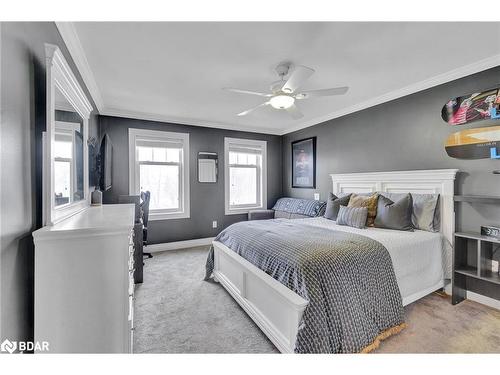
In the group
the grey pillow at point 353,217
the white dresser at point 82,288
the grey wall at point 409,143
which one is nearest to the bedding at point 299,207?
the grey wall at point 409,143

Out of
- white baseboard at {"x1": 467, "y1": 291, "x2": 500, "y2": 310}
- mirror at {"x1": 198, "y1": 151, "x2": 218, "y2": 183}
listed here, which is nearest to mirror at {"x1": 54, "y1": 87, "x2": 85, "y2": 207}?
mirror at {"x1": 198, "y1": 151, "x2": 218, "y2": 183}

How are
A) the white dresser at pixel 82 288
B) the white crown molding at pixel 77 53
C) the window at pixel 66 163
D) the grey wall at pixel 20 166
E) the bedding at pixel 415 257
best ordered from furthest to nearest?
1. the bedding at pixel 415 257
2. the white crown molding at pixel 77 53
3. the window at pixel 66 163
4. the white dresser at pixel 82 288
5. the grey wall at pixel 20 166

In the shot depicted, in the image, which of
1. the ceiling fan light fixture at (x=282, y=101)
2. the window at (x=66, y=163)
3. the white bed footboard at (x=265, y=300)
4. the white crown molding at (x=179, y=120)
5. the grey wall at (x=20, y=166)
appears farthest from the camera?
the white crown molding at (x=179, y=120)

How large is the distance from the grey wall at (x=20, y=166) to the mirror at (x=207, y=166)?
10.3 feet

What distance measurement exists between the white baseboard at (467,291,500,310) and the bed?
228 millimetres

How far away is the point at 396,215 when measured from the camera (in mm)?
2539

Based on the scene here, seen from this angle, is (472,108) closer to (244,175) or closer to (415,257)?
(415,257)

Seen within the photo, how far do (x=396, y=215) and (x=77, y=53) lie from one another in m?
3.53

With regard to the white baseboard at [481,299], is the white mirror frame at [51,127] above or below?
above

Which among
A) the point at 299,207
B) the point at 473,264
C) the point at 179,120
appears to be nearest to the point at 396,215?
the point at 473,264

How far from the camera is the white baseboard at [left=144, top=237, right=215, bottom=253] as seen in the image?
160 inches

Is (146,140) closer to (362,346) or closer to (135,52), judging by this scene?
(135,52)

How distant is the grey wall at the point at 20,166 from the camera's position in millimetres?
954

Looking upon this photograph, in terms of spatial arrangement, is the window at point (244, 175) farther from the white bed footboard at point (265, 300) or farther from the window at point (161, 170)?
the white bed footboard at point (265, 300)
